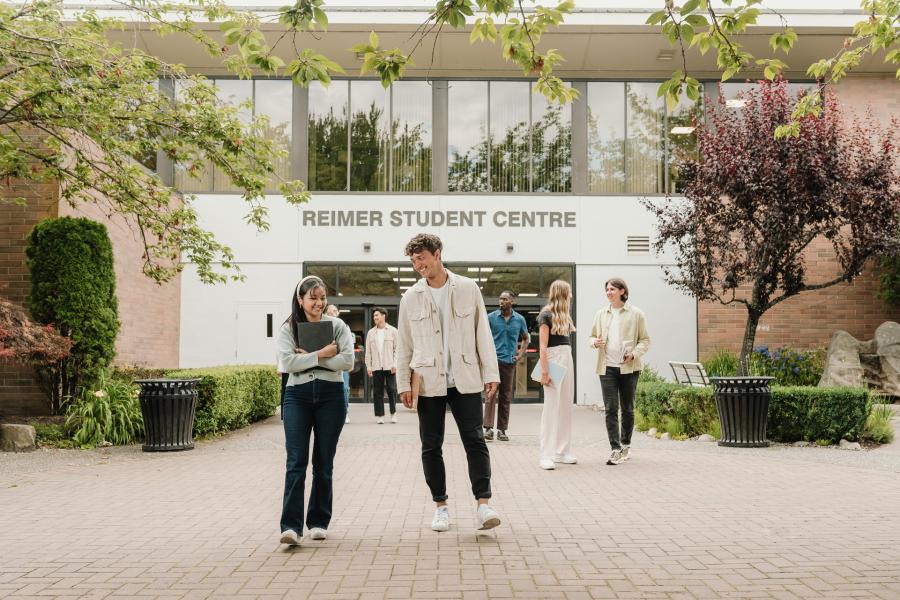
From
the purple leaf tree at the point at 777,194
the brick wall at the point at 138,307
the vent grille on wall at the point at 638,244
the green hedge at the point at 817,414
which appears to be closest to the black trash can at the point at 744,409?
the green hedge at the point at 817,414

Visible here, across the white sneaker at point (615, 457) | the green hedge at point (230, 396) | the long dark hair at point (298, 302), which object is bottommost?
the white sneaker at point (615, 457)

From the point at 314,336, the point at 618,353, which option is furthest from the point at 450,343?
the point at 618,353

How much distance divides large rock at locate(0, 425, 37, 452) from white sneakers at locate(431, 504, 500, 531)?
753 centimetres

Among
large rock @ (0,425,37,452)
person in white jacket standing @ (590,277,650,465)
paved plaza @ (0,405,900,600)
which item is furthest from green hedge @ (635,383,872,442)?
large rock @ (0,425,37,452)

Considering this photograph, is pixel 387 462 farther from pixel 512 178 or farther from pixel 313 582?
pixel 512 178

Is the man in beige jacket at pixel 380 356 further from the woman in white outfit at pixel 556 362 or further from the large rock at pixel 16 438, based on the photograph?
the woman in white outfit at pixel 556 362

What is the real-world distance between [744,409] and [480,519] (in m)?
6.28

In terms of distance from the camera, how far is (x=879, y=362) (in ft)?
58.3

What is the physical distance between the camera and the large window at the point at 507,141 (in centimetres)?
2142

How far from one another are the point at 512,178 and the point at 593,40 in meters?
3.86

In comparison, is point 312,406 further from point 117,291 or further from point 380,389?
point 117,291

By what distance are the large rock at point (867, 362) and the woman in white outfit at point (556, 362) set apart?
1015 cm

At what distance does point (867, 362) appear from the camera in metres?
17.9

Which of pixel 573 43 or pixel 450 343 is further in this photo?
pixel 573 43
